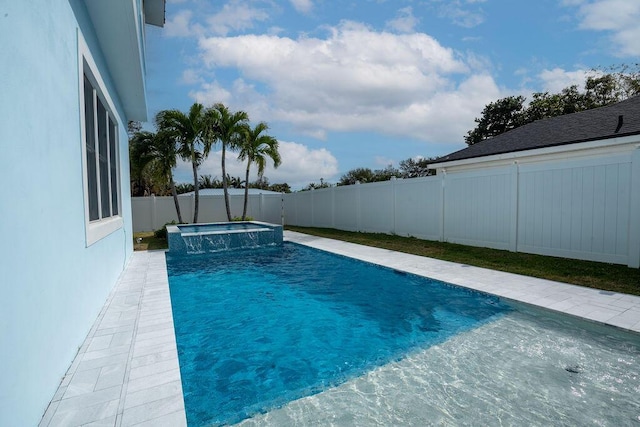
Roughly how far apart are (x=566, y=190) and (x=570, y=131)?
3.94 meters

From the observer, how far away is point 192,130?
1688 centimetres

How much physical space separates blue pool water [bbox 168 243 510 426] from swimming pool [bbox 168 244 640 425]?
2 cm

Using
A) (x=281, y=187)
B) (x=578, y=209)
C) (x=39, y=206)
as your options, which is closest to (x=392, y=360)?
(x=39, y=206)

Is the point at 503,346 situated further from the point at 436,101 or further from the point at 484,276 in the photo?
the point at 436,101

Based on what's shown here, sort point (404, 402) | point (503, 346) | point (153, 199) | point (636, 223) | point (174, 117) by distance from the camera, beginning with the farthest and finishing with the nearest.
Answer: point (153, 199) < point (174, 117) < point (636, 223) < point (503, 346) < point (404, 402)

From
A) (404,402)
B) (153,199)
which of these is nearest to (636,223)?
(404,402)

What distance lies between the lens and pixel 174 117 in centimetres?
1667

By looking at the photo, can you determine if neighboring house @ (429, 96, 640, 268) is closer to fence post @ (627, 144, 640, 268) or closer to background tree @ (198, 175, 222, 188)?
fence post @ (627, 144, 640, 268)

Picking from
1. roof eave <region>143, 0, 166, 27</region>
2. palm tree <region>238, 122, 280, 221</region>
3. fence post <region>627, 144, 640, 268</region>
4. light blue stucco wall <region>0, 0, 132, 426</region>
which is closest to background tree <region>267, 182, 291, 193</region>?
palm tree <region>238, 122, 280, 221</region>

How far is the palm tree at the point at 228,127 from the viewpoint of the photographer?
1788 centimetres

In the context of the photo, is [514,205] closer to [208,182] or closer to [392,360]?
[392,360]

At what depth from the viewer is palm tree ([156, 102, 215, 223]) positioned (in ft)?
54.7

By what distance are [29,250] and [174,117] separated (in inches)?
640

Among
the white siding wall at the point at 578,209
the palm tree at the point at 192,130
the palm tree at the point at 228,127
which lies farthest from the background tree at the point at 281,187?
the white siding wall at the point at 578,209
